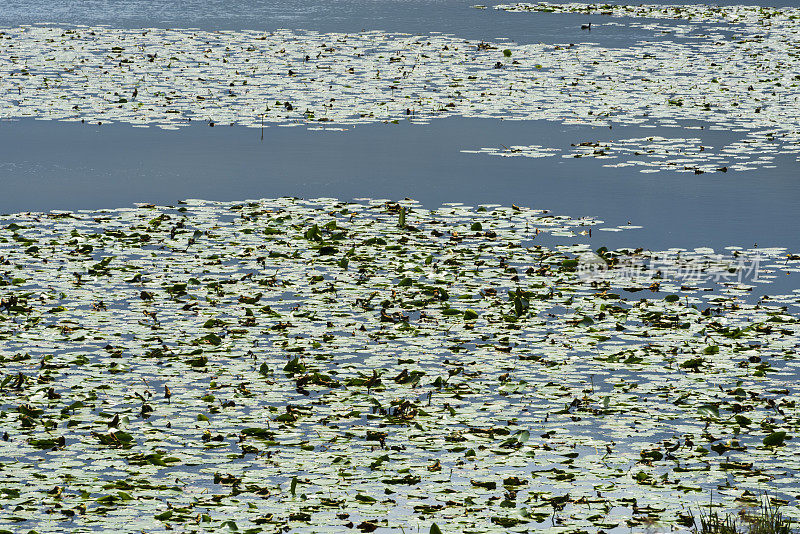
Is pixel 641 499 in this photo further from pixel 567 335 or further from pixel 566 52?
pixel 566 52

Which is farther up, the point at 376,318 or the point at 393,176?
the point at 393,176

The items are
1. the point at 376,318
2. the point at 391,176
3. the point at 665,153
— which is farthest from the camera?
the point at 665,153

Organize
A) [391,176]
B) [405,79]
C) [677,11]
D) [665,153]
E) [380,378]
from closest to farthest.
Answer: [380,378] → [391,176] → [665,153] → [405,79] → [677,11]

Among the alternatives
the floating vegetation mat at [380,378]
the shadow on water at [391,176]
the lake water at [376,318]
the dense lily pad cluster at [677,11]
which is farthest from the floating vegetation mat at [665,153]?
the dense lily pad cluster at [677,11]

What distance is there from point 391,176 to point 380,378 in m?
8.30

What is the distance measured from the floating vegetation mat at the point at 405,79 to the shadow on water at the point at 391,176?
1134 millimetres

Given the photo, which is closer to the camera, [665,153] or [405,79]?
[665,153]

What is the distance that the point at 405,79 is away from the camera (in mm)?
27703

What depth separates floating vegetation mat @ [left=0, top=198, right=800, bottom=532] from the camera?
7.45 m

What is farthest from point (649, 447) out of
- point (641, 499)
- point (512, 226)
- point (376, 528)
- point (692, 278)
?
point (512, 226)

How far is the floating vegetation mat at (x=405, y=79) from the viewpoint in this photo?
22.5 m

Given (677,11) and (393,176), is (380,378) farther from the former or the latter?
(677,11)

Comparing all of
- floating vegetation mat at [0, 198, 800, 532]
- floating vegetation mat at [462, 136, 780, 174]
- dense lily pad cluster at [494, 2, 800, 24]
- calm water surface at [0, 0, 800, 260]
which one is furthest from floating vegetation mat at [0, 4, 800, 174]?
floating vegetation mat at [0, 198, 800, 532]

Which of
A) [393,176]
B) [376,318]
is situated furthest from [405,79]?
[376,318]
